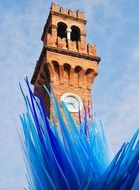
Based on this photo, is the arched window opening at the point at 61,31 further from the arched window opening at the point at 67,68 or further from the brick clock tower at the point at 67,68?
the arched window opening at the point at 67,68

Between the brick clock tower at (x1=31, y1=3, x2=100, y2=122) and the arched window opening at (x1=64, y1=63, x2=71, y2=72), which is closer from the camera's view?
the brick clock tower at (x1=31, y1=3, x2=100, y2=122)

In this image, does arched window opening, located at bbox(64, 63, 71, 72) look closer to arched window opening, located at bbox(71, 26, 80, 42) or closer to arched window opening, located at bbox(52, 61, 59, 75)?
arched window opening, located at bbox(52, 61, 59, 75)

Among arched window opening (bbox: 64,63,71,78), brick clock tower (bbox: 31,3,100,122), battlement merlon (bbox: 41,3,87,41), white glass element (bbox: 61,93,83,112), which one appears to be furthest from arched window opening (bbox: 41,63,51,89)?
battlement merlon (bbox: 41,3,87,41)

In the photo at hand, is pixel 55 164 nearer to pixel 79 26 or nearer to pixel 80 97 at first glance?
pixel 80 97

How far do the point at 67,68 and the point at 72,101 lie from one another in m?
1.74

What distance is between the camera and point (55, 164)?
8.27 metres

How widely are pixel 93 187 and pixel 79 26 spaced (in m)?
11.9

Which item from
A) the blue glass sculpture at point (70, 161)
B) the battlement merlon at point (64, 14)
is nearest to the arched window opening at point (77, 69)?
the battlement merlon at point (64, 14)

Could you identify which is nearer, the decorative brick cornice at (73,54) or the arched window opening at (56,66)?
the arched window opening at (56,66)

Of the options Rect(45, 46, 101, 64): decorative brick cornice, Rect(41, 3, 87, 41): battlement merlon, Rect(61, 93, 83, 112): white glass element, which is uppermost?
Rect(41, 3, 87, 41): battlement merlon

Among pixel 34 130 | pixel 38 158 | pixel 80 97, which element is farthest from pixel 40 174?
pixel 80 97

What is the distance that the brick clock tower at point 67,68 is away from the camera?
15969 mm

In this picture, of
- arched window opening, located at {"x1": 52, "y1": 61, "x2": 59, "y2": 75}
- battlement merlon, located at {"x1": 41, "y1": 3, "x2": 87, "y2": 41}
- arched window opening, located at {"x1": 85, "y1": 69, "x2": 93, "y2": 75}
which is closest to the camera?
arched window opening, located at {"x1": 52, "y1": 61, "x2": 59, "y2": 75}

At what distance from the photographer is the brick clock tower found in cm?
1597
